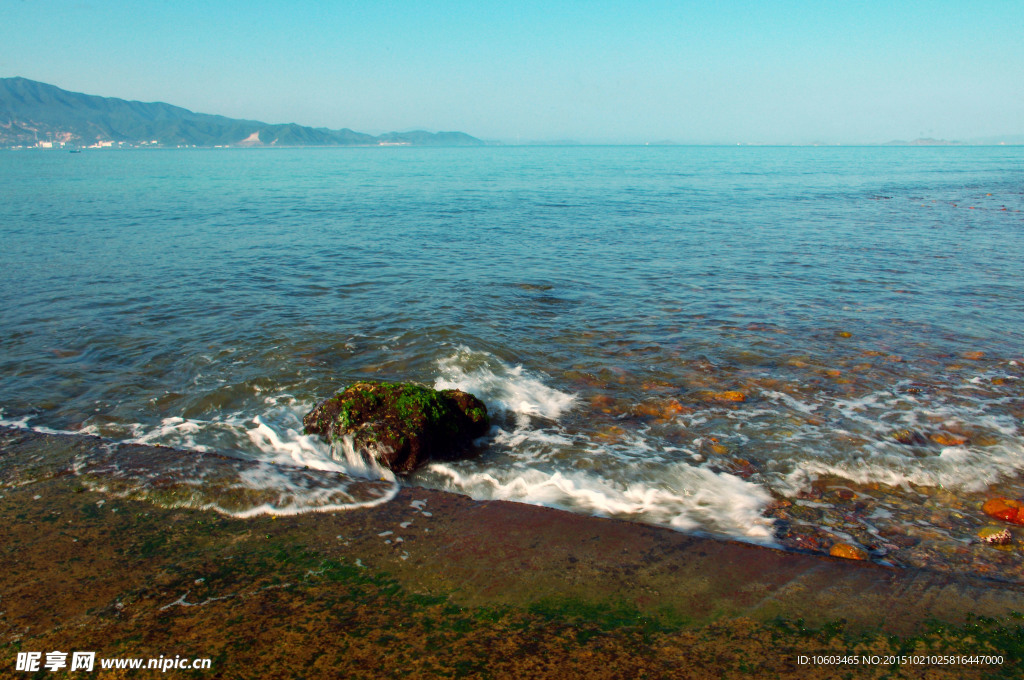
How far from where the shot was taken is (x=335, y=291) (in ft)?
49.2

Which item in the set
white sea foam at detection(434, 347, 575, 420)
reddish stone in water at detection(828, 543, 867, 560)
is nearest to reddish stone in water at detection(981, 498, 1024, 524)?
reddish stone in water at detection(828, 543, 867, 560)

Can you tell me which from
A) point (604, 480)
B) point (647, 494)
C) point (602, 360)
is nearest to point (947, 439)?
point (647, 494)

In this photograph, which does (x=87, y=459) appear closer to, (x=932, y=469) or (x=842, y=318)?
(x=932, y=469)

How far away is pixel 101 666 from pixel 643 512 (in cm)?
464

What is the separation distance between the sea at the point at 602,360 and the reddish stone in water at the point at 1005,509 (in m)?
0.12

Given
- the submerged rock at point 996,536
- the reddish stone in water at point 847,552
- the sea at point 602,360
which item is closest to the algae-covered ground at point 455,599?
the reddish stone in water at point 847,552

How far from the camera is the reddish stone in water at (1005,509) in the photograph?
18.7 feet

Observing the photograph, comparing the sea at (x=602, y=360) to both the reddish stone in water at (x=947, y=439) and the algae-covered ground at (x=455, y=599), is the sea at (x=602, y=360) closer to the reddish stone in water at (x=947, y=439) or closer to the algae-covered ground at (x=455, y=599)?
the reddish stone in water at (x=947, y=439)

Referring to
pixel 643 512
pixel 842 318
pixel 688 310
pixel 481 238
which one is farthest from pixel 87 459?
pixel 481 238

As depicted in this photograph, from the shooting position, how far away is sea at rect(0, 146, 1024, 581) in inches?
246

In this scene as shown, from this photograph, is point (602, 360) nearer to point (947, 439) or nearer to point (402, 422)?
point (402, 422)

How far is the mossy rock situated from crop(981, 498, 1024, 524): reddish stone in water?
5.72 meters

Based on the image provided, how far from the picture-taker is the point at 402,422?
685 cm

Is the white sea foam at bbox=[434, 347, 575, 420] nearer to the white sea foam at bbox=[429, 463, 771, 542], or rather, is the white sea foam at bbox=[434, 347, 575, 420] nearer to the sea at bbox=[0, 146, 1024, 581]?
the sea at bbox=[0, 146, 1024, 581]
